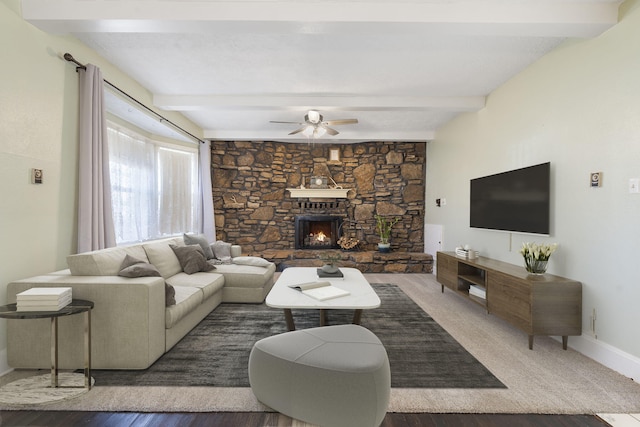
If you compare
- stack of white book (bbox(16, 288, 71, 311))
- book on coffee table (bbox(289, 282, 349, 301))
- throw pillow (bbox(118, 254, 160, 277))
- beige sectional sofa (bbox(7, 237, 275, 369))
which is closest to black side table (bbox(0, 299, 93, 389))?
stack of white book (bbox(16, 288, 71, 311))

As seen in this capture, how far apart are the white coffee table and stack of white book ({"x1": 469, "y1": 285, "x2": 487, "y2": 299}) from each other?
1453mm

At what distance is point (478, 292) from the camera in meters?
3.44

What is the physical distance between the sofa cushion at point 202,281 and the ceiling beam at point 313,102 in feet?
7.65

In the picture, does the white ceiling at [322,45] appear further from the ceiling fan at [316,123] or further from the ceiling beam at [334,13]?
the ceiling fan at [316,123]

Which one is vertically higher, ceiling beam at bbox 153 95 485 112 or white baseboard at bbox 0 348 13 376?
ceiling beam at bbox 153 95 485 112

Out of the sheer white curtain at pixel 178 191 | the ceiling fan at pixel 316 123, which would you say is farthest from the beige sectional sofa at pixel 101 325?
the sheer white curtain at pixel 178 191

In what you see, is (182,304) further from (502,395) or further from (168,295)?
(502,395)

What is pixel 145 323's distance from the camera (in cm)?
215

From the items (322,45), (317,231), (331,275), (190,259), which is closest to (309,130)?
(322,45)

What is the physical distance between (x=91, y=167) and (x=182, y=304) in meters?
1.59

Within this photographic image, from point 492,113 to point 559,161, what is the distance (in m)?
1.37

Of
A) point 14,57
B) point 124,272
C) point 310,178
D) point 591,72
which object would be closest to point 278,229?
point 310,178

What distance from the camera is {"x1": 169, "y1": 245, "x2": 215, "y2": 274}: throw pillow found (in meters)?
3.63

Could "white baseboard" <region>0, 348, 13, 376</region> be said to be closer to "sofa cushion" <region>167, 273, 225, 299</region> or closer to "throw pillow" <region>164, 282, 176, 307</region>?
"throw pillow" <region>164, 282, 176, 307</region>
